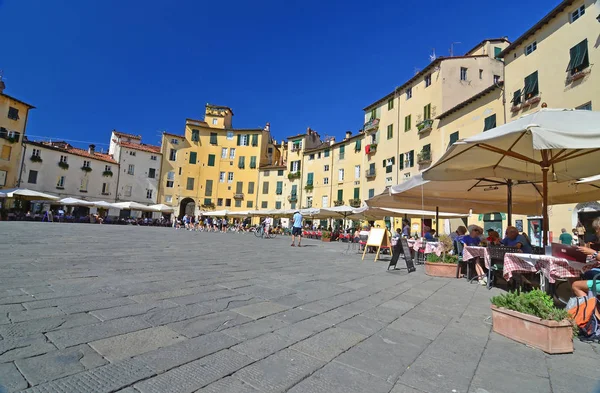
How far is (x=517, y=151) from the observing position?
490 centimetres

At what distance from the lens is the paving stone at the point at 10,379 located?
156cm

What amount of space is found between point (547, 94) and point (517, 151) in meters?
13.6

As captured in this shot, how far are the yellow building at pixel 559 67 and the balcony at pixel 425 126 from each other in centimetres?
622

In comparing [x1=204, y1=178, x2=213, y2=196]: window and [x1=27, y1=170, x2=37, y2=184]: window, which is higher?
[x1=204, y1=178, x2=213, y2=196]: window

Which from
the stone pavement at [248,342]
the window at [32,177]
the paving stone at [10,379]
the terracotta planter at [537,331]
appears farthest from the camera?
the window at [32,177]

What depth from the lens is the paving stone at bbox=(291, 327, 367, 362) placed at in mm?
2242

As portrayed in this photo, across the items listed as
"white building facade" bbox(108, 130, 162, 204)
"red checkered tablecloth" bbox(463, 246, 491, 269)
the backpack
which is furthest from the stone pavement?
"white building facade" bbox(108, 130, 162, 204)

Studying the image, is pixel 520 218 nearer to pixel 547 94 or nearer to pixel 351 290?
pixel 547 94

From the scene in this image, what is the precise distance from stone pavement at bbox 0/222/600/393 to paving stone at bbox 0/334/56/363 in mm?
12

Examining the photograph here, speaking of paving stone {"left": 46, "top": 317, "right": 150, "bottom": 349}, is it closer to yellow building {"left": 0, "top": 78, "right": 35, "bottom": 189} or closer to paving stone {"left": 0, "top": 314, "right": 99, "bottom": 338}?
paving stone {"left": 0, "top": 314, "right": 99, "bottom": 338}

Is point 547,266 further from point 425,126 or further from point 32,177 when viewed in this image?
point 32,177

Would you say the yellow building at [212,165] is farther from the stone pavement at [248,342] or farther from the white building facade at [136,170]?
the stone pavement at [248,342]

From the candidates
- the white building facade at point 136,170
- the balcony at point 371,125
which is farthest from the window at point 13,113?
the balcony at point 371,125

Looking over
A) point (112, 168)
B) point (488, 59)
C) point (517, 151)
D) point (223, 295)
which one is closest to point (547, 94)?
point (488, 59)
